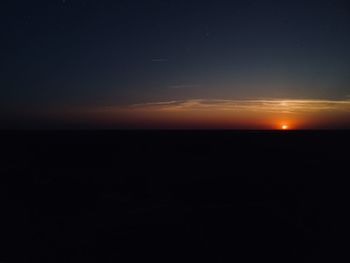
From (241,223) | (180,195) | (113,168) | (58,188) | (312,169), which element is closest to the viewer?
(241,223)

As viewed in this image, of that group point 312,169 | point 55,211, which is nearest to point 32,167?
point 55,211

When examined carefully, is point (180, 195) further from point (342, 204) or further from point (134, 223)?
point (342, 204)

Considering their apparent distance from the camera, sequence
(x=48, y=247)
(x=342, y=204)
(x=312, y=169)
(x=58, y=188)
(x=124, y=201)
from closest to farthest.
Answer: (x=48, y=247), (x=342, y=204), (x=124, y=201), (x=58, y=188), (x=312, y=169)

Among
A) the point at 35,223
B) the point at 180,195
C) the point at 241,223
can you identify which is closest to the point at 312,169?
the point at 180,195

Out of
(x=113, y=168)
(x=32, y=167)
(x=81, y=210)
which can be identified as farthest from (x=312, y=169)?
(x=32, y=167)

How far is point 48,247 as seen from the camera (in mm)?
8633

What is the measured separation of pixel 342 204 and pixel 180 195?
22.0 feet

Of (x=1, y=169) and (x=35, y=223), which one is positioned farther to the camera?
(x=1, y=169)

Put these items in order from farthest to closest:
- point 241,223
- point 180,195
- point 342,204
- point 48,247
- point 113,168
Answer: point 113,168 < point 180,195 < point 342,204 < point 241,223 < point 48,247

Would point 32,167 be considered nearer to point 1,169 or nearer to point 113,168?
point 1,169

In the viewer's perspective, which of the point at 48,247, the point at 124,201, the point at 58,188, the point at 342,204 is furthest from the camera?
the point at 58,188

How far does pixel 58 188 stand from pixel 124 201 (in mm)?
4530

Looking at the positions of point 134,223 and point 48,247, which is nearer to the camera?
point 48,247

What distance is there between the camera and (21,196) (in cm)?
1416
